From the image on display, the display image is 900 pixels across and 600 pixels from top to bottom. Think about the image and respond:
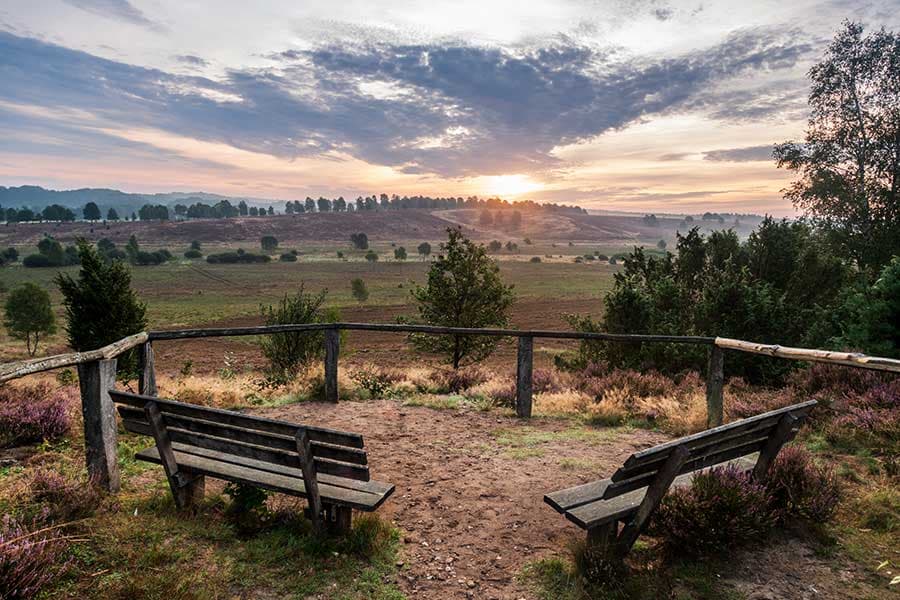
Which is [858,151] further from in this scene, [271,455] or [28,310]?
[28,310]

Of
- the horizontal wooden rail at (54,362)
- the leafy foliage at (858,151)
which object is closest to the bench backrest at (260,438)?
the horizontal wooden rail at (54,362)

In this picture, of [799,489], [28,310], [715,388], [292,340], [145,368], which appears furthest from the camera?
[28,310]

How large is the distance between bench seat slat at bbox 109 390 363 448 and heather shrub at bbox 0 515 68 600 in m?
1.07

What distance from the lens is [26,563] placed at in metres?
2.85

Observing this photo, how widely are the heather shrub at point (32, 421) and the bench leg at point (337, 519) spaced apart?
4.14 metres

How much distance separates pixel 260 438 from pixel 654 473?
9.62 feet

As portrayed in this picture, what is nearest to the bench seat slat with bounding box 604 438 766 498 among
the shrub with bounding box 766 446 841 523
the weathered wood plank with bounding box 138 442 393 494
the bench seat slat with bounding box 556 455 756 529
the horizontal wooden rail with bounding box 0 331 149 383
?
the bench seat slat with bounding box 556 455 756 529

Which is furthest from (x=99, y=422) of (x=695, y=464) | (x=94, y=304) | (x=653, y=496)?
(x=94, y=304)

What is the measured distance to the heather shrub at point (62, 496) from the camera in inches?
150

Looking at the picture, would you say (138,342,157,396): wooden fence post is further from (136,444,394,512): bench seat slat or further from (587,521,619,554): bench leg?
(587,521,619,554): bench leg

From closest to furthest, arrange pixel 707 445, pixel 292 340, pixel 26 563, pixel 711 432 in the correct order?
1. pixel 26 563
2. pixel 711 432
3. pixel 707 445
4. pixel 292 340

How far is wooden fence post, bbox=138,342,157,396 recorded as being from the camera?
668cm

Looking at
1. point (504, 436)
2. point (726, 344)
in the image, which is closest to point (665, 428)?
point (726, 344)

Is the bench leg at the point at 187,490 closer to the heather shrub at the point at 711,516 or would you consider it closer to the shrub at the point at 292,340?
the heather shrub at the point at 711,516
